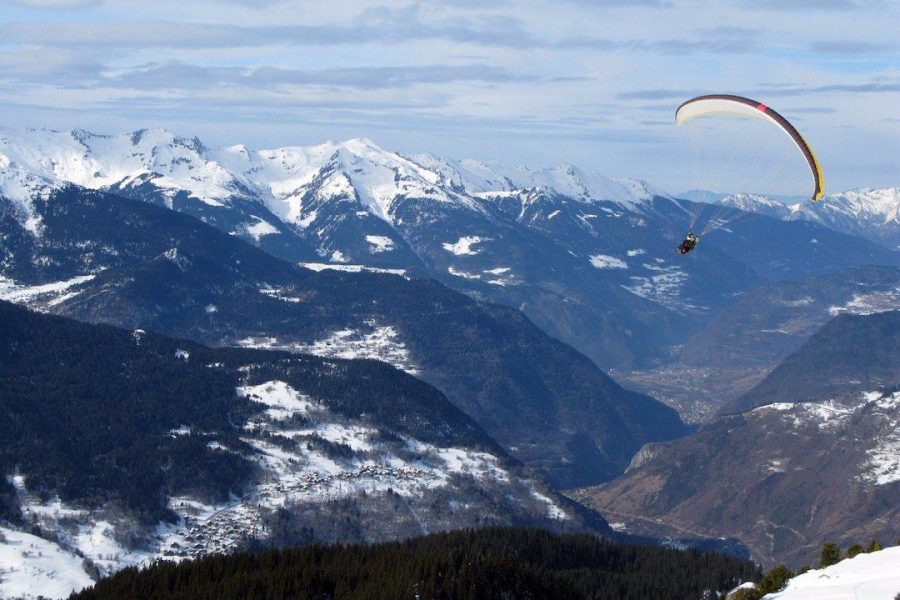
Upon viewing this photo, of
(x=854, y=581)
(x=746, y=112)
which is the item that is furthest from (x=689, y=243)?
(x=854, y=581)

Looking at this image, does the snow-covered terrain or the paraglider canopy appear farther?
the paraglider canopy

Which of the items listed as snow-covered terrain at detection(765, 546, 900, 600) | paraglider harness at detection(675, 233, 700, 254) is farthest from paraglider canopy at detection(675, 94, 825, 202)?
snow-covered terrain at detection(765, 546, 900, 600)

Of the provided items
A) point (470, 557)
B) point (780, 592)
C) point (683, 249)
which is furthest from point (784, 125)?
point (470, 557)

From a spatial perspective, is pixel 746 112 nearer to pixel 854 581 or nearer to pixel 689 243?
pixel 689 243

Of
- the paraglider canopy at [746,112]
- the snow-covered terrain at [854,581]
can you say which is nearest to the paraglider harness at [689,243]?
the paraglider canopy at [746,112]

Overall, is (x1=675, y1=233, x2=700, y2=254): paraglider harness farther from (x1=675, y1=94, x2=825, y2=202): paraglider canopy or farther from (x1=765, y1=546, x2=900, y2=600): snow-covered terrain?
(x1=765, y1=546, x2=900, y2=600): snow-covered terrain

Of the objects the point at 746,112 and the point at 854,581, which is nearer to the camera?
the point at 854,581

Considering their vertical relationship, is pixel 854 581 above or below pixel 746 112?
below
